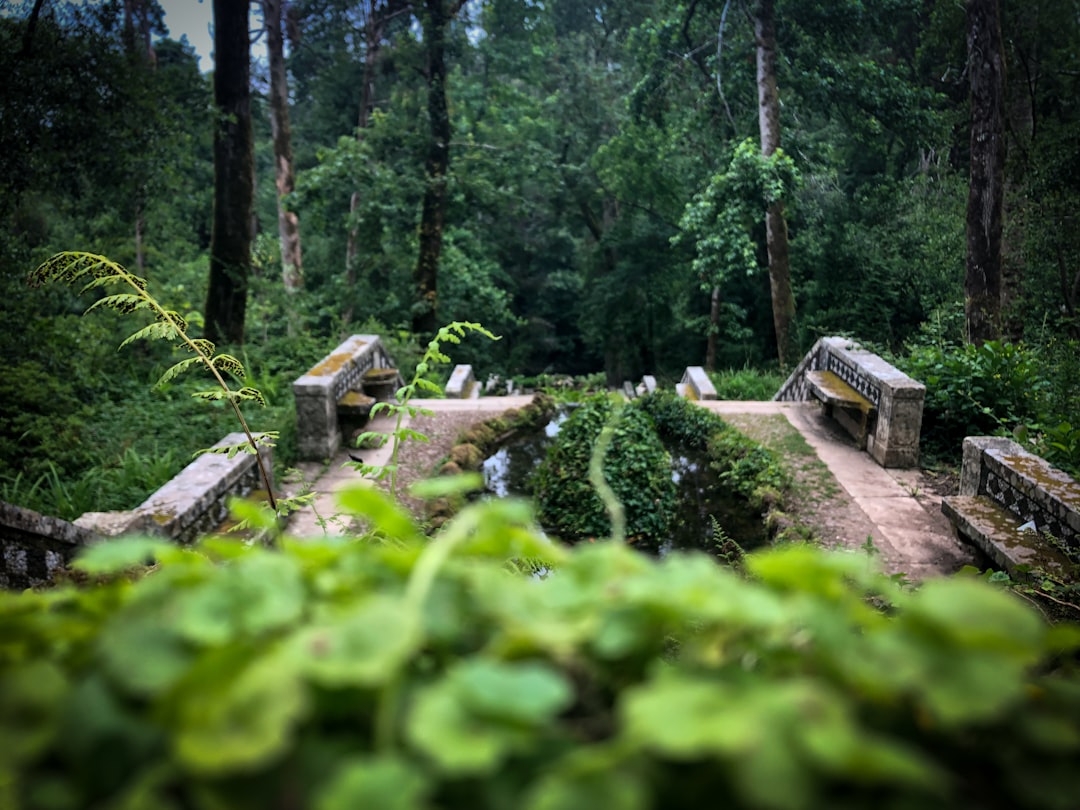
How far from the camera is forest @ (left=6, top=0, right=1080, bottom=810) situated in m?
0.57

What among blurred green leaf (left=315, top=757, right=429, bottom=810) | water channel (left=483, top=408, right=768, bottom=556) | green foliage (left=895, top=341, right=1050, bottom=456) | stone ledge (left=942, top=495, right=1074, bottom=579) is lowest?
water channel (left=483, top=408, right=768, bottom=556)

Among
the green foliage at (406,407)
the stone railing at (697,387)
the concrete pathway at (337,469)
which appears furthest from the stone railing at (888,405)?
the green foliage at (406,407)

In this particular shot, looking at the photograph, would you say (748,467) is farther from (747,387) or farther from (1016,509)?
(747,387)

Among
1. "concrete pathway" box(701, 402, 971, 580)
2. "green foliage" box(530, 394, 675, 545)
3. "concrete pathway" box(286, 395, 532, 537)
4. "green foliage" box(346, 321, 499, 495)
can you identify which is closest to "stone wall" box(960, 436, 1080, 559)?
"concrete pathway" box(701, 402, 971, 580)

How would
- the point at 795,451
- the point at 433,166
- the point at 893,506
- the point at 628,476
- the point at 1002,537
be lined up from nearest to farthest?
the point at 1002,537 → the point at 893,506 → the point at 628,476 → the point at 795,451 → the point at 433,166

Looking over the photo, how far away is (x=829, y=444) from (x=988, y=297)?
439 cm

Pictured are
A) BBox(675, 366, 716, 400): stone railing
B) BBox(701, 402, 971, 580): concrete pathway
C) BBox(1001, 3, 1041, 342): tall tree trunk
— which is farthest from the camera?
BBox(1001, 3, 1041, 342): tall tree trunk

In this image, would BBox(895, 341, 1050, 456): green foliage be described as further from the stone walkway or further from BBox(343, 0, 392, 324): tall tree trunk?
BBox(343, 0, 392, 324): tall tree trunk

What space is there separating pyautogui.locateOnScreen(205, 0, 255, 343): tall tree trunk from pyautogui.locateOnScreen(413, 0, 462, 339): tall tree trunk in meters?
2.90

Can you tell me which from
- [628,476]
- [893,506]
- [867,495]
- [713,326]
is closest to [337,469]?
[628,476]

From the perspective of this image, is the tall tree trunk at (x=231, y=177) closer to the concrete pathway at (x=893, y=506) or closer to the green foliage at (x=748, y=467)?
the green foliage at (x=748, y=467)

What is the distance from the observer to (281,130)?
15453 millimetres

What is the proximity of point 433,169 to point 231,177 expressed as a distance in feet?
12.3

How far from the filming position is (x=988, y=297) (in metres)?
9.73
